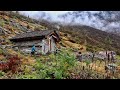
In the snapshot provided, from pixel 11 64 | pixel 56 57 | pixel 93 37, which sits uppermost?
pixel 93 37

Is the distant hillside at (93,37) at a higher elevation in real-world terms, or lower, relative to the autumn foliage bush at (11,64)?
higher

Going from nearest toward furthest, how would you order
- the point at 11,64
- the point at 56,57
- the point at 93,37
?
the point at 11,64
the point at 56,57
the point at 93,37

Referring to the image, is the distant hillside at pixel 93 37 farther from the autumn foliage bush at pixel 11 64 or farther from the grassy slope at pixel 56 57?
the autumn foliage bush at pixel 11 64

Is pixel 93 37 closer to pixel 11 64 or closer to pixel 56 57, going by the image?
pixel 56 57

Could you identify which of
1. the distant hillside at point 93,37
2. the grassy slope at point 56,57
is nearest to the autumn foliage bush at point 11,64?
the grassy slope at point 56,57

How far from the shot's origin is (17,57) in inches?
532

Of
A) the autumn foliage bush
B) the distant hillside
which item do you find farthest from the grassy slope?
the autumn foliage bush

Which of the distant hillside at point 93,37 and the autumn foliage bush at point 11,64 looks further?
the distant hillside at point 93,37

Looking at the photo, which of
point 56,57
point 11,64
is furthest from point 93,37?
point 11,64

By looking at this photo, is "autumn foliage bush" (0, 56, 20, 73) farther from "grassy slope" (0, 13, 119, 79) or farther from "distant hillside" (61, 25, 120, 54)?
"distant hillside" (61, 25, 120, 54)
